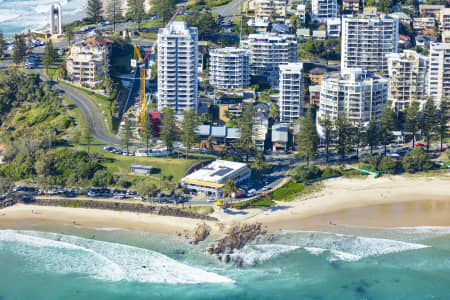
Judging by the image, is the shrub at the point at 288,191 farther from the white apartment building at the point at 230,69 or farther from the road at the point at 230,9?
the road at the point at 230,9

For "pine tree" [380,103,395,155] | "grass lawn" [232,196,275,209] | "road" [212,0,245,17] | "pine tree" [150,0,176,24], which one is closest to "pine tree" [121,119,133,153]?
"grass lawn" [232,196,275,209]

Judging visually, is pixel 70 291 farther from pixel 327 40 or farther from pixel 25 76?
pixel 327 40

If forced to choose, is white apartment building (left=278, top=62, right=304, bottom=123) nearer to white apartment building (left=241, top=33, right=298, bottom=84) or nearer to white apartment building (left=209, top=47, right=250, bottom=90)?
white apartment building (left=209, top=47, right=250, bottom=90)

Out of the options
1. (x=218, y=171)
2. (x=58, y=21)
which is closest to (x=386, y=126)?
(x=218, y=171)

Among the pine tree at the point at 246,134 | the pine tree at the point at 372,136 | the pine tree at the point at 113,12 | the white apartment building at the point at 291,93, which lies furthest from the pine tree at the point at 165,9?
the pine tree at the point at 372,136

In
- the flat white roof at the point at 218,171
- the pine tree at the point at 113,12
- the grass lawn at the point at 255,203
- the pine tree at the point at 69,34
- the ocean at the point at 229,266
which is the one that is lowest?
the ocean at the point at 229,266

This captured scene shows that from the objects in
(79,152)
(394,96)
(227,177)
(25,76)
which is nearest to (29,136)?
(79,152)
